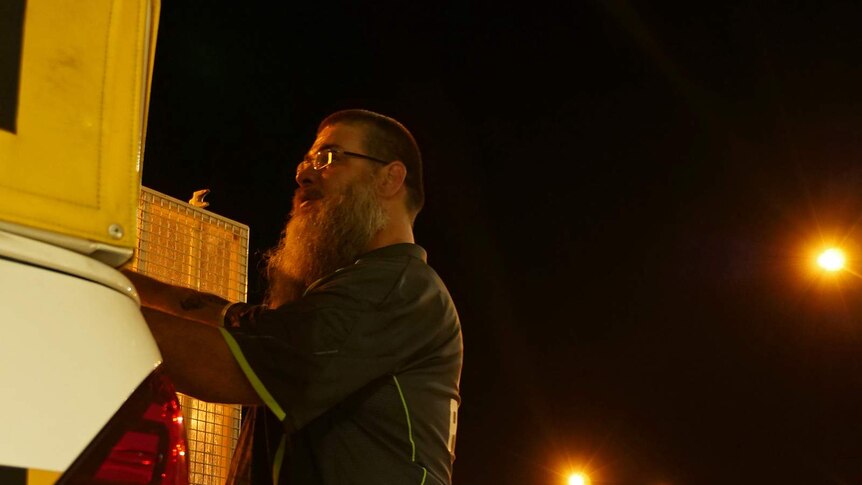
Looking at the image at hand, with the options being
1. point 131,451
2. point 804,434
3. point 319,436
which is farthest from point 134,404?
point 804,434

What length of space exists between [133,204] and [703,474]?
3020cm

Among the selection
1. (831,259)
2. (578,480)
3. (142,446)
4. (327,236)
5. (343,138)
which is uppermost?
(831,259)

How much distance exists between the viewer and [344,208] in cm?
391

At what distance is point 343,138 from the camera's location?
411cm

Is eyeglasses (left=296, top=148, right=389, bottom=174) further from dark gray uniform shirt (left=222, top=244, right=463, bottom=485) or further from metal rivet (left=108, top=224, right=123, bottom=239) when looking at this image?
metal rivet (left=108, top=224, right=123, bottom=239)

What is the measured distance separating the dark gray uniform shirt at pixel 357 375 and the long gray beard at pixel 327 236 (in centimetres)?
34

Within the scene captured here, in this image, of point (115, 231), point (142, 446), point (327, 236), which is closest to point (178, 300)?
point (327, 236)

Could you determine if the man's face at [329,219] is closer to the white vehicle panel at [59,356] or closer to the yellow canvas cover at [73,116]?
the yellow canvas cover at [73,116]

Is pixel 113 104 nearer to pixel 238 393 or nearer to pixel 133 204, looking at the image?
pixel 133 204

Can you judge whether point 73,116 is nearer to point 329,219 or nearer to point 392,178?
point 329,219

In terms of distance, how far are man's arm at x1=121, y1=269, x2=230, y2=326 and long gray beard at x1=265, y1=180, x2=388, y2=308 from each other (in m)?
0.42

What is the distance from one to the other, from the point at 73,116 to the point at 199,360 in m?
1.22

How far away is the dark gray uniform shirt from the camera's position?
2.93 m

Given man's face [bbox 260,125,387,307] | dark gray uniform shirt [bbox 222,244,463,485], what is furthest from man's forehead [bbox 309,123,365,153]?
dark gray uniform shirt [bbox 222,244,463,485]
